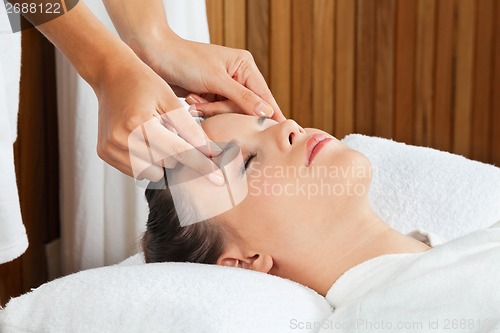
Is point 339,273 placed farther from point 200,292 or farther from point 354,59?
point 354,59

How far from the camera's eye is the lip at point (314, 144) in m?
1.50

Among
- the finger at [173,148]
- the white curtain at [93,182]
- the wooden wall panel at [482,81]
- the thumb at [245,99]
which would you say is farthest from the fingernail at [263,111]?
the wooden wall panel at [482,81]

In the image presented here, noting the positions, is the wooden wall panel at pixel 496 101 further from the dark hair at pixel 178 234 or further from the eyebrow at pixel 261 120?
→ the dark hair at pixel 178 234

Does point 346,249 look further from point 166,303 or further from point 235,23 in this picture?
point 235,23

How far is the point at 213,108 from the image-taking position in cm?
165

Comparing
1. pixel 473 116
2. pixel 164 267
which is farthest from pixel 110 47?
pixel 473 116

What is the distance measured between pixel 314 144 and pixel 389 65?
171cm

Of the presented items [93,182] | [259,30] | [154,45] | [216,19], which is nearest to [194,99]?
[154,45]

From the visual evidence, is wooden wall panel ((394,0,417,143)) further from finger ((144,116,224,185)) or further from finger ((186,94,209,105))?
finger ((144,116,224,185))

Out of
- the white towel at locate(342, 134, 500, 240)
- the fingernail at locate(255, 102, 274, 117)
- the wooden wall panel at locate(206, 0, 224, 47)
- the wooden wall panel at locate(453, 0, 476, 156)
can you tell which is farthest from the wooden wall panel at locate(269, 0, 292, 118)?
the fingernail at locate(255, 102, 274, 117)

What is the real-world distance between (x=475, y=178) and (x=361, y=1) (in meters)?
1.32

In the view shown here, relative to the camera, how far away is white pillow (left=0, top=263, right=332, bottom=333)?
4.11 ft

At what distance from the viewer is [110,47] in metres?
1.44

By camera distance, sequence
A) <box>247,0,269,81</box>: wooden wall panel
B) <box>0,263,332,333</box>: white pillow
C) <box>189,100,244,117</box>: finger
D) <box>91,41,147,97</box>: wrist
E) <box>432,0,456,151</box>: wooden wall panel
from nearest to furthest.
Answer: <box>0,263,332,333</box>: white pillow < <box>91,41,147,97</box>: wrist < <box>189,100,244,117</box>: finger < <box>247,0,269,81</box>: wooden wall panel < <box>432,0,456,151</box>: wooden wall panel
